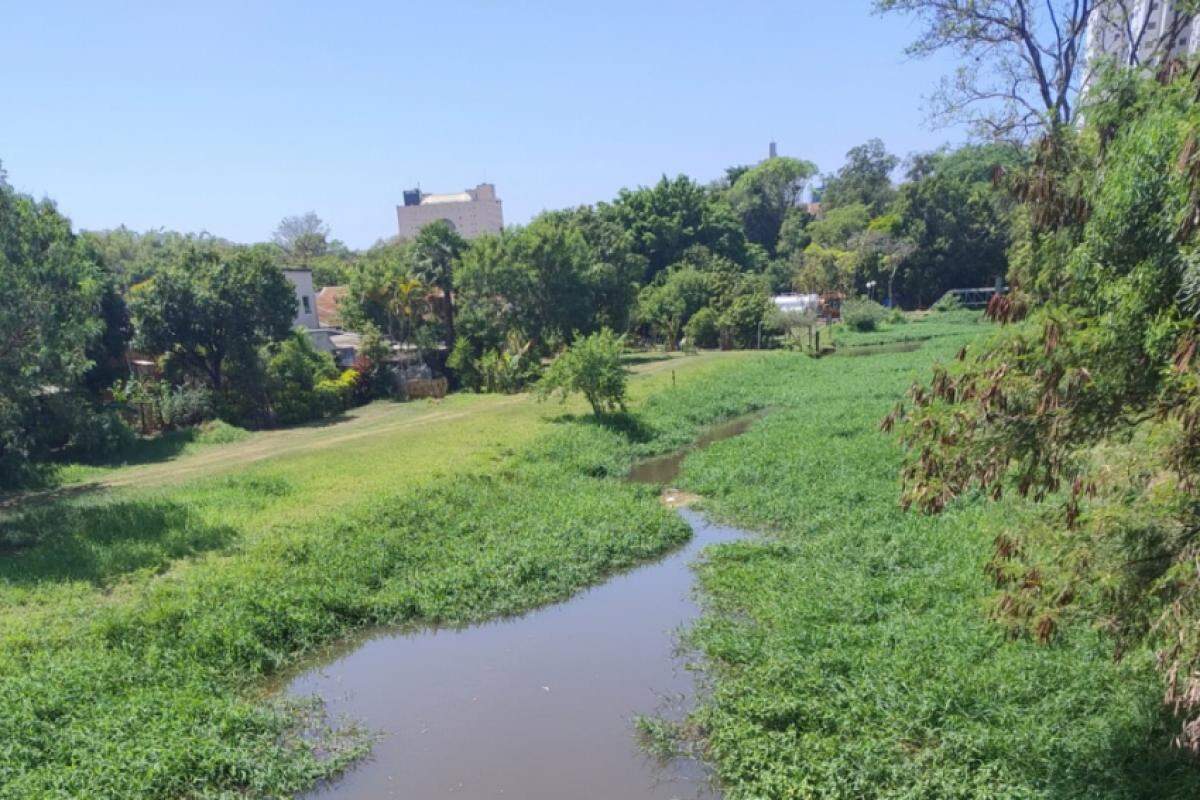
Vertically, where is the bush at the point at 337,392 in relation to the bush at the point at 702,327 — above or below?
below

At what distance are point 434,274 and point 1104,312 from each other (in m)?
33.4

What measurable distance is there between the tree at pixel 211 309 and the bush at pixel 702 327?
23.5m

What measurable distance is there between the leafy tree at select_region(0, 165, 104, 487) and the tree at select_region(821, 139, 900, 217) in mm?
71233

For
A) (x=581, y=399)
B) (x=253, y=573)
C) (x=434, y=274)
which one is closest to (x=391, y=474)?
(x=253, y=573)

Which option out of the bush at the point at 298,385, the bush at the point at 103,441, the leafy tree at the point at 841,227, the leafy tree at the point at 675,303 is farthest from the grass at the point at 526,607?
the leafy tree at the point at 841,227

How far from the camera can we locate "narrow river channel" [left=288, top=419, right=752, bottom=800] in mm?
8281

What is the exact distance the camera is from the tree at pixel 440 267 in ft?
118

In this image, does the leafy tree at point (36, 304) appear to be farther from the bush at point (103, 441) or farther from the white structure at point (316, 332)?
the white structure at point (316, 332)

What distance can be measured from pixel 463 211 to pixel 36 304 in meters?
109

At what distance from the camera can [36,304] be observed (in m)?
14.6

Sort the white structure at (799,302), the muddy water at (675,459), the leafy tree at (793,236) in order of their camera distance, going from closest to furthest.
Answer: the muddy water at (675,459), the white structure at (799,302), the leafy tree at (793,236)

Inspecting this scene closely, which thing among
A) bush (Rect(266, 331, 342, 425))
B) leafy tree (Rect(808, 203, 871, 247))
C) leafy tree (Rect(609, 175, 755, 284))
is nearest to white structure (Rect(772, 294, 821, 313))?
leafy tree (Rect(609, 175, 755, 284))

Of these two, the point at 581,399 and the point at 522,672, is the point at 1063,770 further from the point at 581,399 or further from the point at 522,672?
the point at 581,399

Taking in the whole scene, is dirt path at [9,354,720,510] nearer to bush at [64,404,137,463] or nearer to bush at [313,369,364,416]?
bush at [313,369,364,416]
